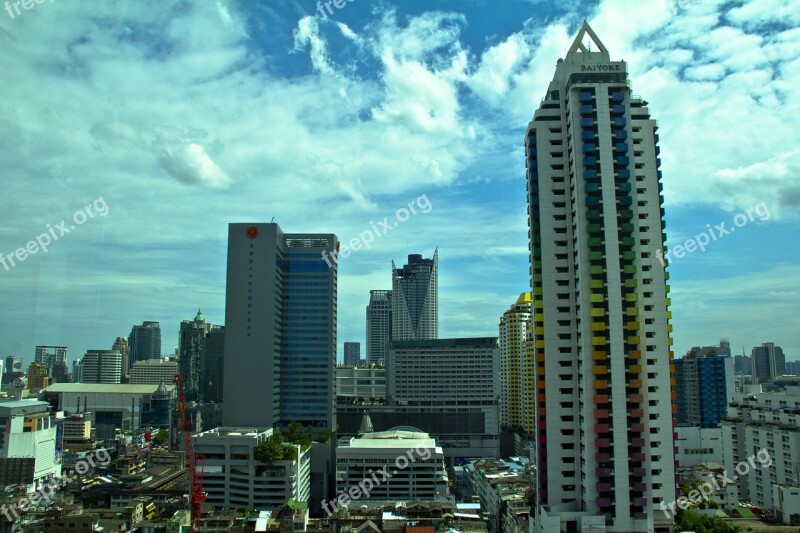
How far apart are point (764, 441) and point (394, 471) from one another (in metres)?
25.3

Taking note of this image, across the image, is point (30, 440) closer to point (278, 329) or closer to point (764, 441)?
point (278, 329)

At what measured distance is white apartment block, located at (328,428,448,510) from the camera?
41406 mm

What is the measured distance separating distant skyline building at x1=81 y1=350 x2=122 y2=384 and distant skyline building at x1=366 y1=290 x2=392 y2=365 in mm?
48301

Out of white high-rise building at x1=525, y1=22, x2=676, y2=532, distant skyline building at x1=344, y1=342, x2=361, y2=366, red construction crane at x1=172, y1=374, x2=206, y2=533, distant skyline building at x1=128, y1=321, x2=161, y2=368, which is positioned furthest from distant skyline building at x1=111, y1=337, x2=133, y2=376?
white high-rise building at x1=525, y1=22, x2=676, y2=532

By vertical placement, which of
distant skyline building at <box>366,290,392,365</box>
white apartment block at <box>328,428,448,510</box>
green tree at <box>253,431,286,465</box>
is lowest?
white apartment block at <box>328,428,448,510</box>

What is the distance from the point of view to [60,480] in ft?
149

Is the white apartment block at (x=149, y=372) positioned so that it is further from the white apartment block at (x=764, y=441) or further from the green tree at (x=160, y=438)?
the white apartment block at (x=764, y=441)

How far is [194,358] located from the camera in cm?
8569

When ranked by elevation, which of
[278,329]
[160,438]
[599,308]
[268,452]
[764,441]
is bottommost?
[160,438]

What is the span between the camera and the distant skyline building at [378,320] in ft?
429

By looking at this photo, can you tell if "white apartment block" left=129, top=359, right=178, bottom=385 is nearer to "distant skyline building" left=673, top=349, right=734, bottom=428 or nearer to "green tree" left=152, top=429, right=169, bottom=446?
"green tree" left=152, top=429, right=169, bottom=446

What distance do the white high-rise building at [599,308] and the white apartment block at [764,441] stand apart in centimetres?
2003

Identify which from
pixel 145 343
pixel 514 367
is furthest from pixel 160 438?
pixel 145 343

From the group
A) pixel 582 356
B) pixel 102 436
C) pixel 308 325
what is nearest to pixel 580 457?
pixel 582 356
